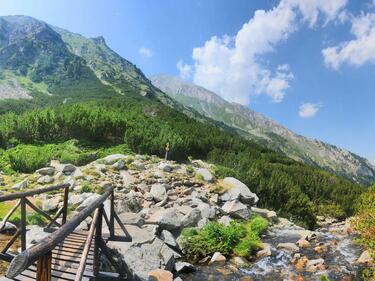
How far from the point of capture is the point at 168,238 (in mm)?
12422

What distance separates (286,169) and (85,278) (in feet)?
95.4

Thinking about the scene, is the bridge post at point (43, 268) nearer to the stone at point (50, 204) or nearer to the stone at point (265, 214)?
the stone at point (50, 204)

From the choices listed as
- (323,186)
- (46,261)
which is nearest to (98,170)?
(46,261)

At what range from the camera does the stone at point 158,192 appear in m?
16.4

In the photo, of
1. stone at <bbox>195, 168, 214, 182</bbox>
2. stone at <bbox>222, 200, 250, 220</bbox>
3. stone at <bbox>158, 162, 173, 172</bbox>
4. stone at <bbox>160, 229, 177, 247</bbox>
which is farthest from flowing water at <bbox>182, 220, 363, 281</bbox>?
stone at <bbox>158, 162, 173, 172</bbox>

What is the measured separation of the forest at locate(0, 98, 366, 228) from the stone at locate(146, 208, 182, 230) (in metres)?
9.12

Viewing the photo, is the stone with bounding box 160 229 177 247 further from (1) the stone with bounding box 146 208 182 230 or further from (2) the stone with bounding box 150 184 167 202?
(2) the stone with bounding box 150 184 167 202

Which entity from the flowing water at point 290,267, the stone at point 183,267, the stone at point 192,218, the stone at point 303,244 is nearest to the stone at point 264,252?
the flowing water at point 290,267

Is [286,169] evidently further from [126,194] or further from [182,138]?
[126,194]

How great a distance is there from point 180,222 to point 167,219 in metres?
0.61

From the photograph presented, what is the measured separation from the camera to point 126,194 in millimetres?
16297

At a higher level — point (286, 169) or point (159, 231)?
point (286, 169)

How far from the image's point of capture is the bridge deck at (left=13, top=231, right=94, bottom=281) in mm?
5812

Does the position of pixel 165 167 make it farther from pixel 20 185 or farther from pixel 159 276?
pixel 159 276
